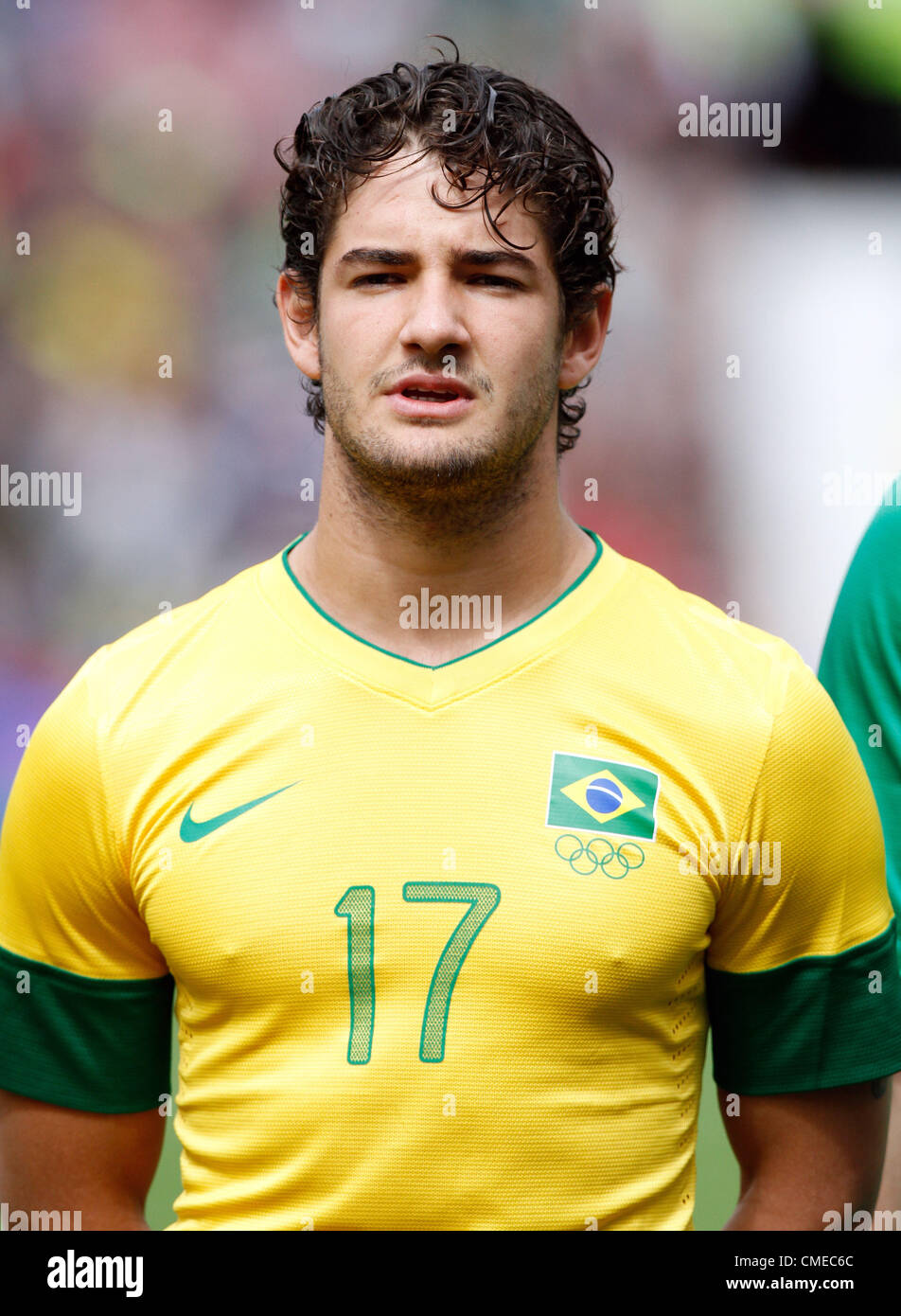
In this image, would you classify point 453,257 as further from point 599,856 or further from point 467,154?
point 599,856

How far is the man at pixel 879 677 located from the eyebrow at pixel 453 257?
667mm

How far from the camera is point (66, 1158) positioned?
2.00 m

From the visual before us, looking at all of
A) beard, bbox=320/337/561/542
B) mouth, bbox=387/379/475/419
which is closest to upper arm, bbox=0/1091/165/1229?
beard, bbox=320/337/561/542

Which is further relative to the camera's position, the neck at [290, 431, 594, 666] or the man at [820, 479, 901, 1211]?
the man at [820, 479, 901, 1211]

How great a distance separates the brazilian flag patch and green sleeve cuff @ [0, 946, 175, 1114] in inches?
24.8

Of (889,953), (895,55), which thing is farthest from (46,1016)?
(895,55)

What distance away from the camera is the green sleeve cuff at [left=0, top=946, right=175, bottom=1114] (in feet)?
6.35

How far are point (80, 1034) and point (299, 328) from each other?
1.06 m

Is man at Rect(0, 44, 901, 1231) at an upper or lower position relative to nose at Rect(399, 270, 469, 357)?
lower

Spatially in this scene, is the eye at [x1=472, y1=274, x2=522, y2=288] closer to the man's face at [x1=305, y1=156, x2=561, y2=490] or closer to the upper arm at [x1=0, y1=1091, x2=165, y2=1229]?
the man's face at [x1=305, y1=156, x2=561, y2=490]

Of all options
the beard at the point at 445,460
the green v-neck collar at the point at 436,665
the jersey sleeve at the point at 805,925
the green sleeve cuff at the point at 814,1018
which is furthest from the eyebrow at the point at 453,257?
the green sleeve cuff at the point at 814,1018

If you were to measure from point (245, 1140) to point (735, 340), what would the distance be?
2.26 m

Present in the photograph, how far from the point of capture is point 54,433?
330 cm

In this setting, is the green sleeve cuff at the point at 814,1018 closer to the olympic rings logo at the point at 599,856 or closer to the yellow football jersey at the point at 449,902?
the yellow football jersey at the point at 449,902
